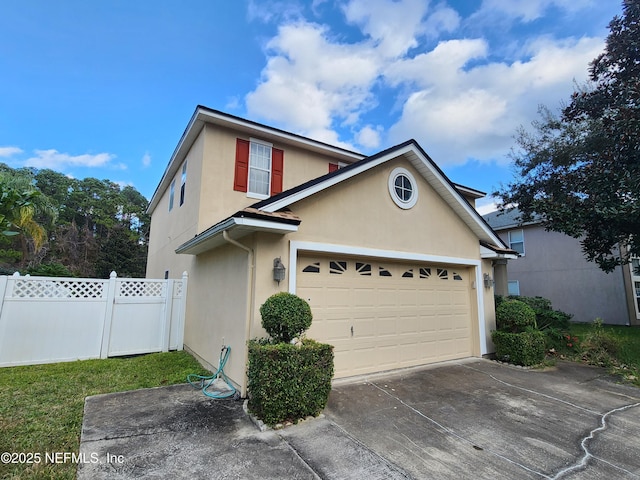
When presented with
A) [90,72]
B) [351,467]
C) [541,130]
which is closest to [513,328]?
[351,467]

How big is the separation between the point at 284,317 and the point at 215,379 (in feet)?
8.59

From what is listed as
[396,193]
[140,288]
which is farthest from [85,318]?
[396,193]

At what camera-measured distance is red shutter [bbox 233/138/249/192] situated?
8.84 m

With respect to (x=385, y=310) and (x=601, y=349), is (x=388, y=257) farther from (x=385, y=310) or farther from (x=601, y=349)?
(x=601, y=349)

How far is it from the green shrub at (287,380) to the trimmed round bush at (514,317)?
5941 millimetres

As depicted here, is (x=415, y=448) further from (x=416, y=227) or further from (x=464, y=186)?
(x=464, y=186)

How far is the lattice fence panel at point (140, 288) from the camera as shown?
27.2ft

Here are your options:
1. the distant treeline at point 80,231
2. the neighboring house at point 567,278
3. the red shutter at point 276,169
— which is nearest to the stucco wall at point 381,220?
the red shutter at point 276,169

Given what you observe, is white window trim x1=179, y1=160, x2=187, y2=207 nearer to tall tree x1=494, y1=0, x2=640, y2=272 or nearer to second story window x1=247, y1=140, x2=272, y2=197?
second story window x1=247, y1=140, x2=272, y2=197

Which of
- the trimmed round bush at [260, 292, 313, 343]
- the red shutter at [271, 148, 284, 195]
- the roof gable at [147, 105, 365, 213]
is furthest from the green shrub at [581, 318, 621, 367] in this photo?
the red shutter at [271, 148, 284, 195]

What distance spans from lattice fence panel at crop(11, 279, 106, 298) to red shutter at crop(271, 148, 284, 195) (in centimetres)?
525

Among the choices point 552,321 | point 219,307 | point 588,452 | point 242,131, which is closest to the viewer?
point 588,452

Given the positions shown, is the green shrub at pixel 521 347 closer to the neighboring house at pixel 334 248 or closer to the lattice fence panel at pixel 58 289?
the neighboring house at pixel 334 248

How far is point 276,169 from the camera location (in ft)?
31.2
